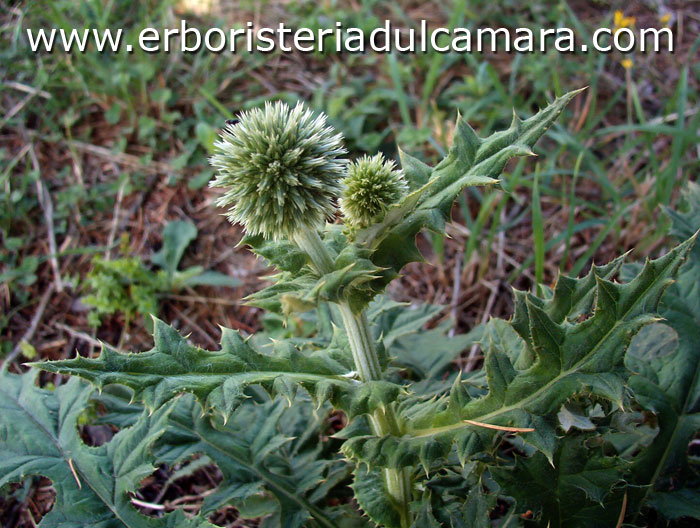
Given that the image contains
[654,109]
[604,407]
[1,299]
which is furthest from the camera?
[654,109]

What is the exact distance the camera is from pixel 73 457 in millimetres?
2451

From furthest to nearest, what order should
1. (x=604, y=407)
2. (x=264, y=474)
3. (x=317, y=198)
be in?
(x=264, y=474) < (x=604, y=407) < (x=317, y=198)

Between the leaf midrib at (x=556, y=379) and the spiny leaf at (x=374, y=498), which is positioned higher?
the leaf midrib at (x=556, y=379)

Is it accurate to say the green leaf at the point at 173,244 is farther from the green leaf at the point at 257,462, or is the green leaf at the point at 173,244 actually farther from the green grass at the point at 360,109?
the green leaf at the point at 257,462

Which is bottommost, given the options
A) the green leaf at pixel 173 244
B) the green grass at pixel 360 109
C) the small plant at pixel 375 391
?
the small plant at pixel 375 391

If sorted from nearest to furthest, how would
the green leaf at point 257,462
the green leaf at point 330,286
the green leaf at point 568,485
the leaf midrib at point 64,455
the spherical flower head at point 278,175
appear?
the green leaf at point 330,286 → the spherical flower head at point 278,175 → the green leaf at point 568,485 → the leaf midrib at point 64,455 → the green leaf at point 257,462

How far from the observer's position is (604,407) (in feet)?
7.08

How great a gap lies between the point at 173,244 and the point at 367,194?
2457 millimetres

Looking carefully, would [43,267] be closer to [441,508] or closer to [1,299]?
[1,299]

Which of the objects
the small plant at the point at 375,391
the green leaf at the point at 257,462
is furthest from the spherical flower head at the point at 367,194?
the green leaf at the point at 257,462

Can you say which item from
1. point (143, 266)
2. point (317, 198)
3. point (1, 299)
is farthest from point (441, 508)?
point (1, 299)

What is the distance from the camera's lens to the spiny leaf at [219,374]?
178 centimetres

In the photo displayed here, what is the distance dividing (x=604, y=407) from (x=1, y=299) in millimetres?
3633

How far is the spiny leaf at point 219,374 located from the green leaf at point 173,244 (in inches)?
85.4
